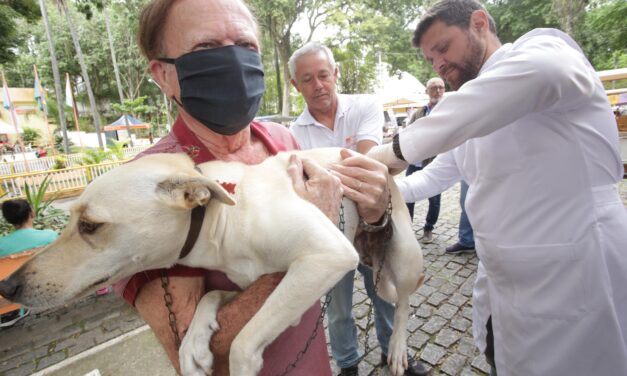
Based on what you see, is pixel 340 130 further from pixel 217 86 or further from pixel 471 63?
pixel 217 86

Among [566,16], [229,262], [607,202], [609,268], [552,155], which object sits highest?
[566,16]

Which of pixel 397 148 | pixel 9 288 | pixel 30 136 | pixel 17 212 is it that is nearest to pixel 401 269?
pixel 397 148

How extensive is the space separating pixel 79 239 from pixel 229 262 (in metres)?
0.67

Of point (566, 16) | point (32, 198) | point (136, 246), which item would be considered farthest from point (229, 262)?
point (566, 16)

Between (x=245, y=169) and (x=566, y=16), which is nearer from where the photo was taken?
(x=245, y=169)

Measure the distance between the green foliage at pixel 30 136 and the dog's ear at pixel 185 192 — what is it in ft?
131

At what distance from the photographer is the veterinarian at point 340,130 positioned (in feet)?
10.2

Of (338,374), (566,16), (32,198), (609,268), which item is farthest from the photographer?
(566,16)

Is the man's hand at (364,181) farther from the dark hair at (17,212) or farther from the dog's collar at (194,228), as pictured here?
the dark hair at (17,212)

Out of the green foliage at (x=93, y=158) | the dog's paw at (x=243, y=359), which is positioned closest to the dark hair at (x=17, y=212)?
the dog's paw at (x=243, y=359)

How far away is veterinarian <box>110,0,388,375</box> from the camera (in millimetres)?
1534

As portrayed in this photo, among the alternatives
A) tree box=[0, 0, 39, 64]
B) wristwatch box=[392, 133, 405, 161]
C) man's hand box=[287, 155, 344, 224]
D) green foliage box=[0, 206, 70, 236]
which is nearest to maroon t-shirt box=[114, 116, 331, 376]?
man's hand box=[287, 155, 344, 224]

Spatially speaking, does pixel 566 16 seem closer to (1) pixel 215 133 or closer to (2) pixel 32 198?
(1) pixel 215 133

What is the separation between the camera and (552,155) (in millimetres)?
1812
